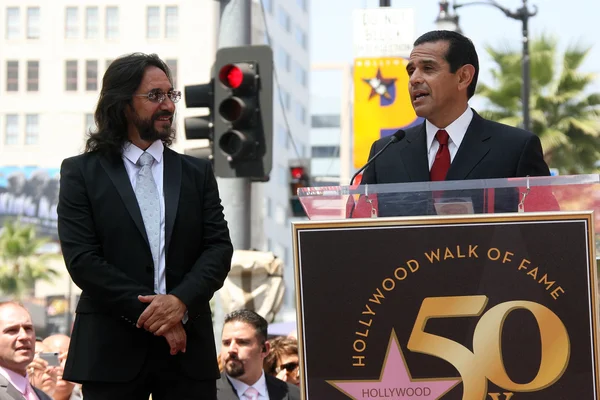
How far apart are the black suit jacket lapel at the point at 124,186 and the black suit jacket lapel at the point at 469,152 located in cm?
115

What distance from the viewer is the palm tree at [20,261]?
225 feet

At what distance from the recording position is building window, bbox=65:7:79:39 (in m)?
87.6

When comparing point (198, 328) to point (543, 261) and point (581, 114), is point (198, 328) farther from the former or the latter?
point (581, 114)

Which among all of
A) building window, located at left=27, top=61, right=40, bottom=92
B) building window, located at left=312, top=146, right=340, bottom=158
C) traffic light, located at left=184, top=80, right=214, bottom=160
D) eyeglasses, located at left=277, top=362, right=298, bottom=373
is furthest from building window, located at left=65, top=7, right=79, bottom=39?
eyeglasses, located at left=277, top=362, right=298, bottom=373

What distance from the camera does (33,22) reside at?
8888cm

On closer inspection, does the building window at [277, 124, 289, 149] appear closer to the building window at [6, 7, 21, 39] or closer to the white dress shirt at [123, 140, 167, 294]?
Answer: the building window at [6, 7, 21, 39]

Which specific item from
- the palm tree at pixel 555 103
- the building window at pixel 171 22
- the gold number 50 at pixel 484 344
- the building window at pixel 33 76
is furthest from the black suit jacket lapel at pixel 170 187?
the building window at pixel 33 76

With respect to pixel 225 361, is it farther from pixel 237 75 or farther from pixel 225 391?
pixel 237 75

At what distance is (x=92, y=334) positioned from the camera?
15.3 ft

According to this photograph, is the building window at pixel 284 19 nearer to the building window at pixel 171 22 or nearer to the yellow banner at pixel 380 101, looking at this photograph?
the building window at pixel 171 22

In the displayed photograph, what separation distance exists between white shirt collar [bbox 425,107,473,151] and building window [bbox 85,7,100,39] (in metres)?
84.7

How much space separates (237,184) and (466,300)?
6773 millimetres

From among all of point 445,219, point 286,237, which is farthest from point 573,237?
point 286,237

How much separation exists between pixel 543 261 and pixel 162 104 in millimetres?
1708
